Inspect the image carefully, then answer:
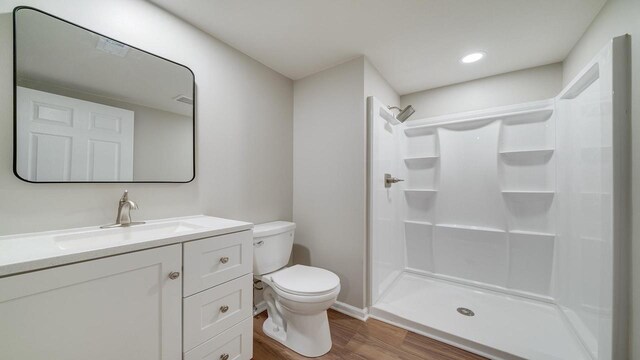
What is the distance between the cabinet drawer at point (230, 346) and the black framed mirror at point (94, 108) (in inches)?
36.0

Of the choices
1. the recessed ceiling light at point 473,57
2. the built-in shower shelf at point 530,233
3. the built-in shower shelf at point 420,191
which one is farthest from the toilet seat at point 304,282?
the recessed ceiling light at point 473,57

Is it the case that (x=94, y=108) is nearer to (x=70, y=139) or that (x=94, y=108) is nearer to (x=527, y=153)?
(x=70, y=139)

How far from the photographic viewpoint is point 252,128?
1867 mm

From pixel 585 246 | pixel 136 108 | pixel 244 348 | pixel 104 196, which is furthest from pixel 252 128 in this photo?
pixel 585 246

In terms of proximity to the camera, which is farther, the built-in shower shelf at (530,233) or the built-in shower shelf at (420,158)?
the built-in shower shelf at (420,158)

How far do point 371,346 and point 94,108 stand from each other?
212cm

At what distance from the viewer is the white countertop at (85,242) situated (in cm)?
67

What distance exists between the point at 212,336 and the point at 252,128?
1.42 m

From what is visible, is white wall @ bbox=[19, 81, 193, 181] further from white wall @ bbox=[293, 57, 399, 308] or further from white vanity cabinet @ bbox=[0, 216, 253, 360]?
white wall @ bbox=[293, 57, 399, 308]

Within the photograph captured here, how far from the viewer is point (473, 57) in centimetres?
189

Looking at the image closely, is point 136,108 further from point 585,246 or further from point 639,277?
point 585,246

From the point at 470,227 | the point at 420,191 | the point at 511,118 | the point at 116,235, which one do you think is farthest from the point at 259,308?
the point at 511,118

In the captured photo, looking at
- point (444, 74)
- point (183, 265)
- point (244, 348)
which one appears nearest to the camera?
point (183, 265)

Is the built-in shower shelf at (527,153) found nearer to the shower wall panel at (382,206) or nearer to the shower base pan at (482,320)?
the shower wall panel at (382,206)
